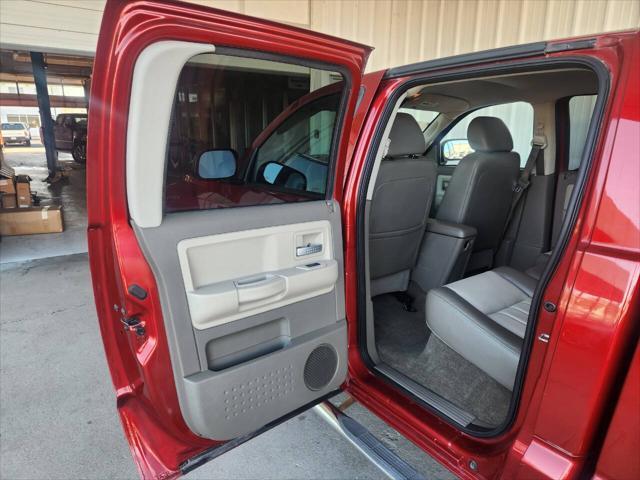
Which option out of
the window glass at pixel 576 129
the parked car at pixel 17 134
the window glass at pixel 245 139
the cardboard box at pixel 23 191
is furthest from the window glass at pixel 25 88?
the window glass at pixel 576 129

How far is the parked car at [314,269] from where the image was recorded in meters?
1.00

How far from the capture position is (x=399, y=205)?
2342 millimetres

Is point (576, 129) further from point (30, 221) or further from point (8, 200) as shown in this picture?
point (8, 200)

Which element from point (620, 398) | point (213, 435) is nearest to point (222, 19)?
point (213, 435)

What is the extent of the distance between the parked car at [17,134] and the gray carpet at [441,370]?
9.76 metres

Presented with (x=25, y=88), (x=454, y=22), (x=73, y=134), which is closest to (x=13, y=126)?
(x=73, y=134)

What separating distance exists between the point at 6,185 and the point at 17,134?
206 inches

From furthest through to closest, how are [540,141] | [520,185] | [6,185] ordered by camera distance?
[6,185]
[520,185]
[540,141]

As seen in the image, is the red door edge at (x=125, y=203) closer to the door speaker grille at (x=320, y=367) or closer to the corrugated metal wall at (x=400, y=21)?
the door speaker grille at (x=320, y=367)

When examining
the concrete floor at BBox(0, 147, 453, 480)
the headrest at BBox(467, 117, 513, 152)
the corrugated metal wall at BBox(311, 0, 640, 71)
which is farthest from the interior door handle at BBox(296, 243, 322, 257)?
the corrugated metal wall at BBox(311, 0, 640, 71)

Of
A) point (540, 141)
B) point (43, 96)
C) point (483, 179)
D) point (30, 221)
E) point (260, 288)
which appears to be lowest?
point (30, 221)

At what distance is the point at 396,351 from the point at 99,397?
1671 millimetres

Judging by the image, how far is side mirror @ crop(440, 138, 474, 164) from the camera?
3.64m

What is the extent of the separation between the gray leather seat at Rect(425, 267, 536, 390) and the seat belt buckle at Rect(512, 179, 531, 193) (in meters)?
0.99
